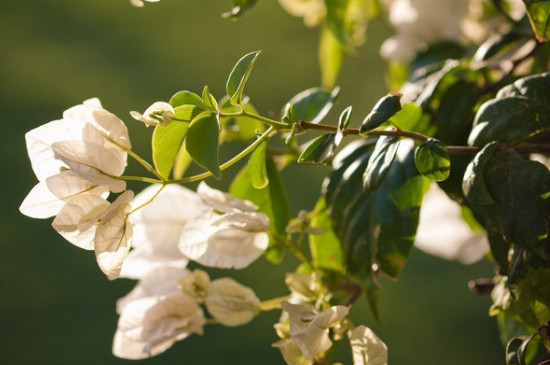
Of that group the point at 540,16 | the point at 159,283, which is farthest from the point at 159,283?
the point at 540,16

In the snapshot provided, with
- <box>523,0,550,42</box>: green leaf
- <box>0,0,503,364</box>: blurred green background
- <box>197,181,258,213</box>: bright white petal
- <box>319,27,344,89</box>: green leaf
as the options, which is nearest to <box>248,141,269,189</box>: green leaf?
<box>197,181,258,213</box>: bright white petal

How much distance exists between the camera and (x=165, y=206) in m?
0.39

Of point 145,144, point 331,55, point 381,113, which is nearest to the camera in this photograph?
point 381,113

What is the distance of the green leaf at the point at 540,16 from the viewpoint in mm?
317

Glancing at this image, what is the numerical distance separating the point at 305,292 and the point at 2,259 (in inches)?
59.3

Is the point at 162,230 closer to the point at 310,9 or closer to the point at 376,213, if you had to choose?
the point at 376,213

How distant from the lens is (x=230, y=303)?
0.35m

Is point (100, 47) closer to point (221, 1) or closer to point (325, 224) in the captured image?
point (221, 1)

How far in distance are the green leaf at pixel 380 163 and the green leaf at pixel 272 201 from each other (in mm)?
89

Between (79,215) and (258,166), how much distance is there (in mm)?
76

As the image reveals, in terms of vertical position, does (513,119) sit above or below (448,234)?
above

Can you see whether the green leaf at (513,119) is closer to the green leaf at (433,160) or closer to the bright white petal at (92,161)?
the green leaf at (433,160)

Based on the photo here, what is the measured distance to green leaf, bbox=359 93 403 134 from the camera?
0.85 ft

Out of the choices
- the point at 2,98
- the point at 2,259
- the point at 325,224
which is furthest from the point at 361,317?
the point at 325,224
